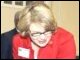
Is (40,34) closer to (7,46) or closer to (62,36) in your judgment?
(62,36)

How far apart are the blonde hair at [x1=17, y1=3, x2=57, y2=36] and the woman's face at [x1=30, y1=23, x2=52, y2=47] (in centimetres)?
3

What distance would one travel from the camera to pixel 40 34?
5.19ft

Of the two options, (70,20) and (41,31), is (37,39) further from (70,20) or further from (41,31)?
(70,20)

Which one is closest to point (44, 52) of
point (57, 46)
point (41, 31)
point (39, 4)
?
point (57, 46)

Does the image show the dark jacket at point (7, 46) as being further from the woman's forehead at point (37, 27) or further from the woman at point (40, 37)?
the woman's forehead at point (37, 27)

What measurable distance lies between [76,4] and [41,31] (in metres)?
3.38

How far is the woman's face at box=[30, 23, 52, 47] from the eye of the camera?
158 centimetres

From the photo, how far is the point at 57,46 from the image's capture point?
169cm

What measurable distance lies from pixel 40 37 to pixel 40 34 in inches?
0.8

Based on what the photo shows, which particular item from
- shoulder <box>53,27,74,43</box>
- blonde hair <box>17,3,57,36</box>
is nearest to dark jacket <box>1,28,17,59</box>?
blonde hair <box>17,3,57,36</box>

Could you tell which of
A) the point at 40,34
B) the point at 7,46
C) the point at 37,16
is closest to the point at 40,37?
the point at 40,34

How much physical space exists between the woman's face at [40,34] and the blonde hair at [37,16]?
3 centimetres

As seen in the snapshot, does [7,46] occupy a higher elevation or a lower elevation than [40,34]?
lower

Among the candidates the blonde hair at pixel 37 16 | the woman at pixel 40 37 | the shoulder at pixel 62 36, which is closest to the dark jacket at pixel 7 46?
the woman at pixel 40 37
